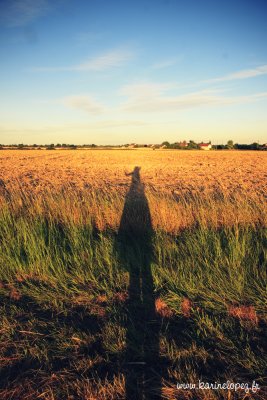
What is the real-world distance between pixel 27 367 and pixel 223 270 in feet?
7.65

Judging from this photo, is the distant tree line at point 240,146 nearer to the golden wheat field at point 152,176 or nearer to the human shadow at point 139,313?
the golden wheat field at point 152,176

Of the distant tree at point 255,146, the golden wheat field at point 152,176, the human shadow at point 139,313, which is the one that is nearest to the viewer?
the human shadow at point 139,313

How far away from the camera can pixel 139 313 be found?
2.71m

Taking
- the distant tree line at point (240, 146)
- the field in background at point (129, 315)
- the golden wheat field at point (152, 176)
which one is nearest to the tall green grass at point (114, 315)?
the field in background at point (129, 315)

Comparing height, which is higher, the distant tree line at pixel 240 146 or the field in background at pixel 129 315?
the distant tree line at pixel 240 146

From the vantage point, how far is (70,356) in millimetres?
2148

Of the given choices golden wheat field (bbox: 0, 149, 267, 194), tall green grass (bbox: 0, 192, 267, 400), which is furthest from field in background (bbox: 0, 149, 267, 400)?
golden wheat field (bbox: 0, 149, 267, 194)

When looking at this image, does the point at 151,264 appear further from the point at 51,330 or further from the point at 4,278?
the point at 4,278

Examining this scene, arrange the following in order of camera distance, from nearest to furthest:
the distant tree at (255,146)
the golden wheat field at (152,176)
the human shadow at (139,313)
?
the human shadow at (139,313) < the golden wheat field at (152,176) < the distant tree at (255,146)

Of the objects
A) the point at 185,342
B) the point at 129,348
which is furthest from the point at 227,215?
the point at 129,348

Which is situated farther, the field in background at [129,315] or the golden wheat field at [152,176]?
the golden wheat field at [152,176]

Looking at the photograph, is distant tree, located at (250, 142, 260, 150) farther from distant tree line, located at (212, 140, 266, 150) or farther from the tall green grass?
the tall green grass

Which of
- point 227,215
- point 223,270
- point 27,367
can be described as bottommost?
point 27,367

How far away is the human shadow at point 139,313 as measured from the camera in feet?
6.33
